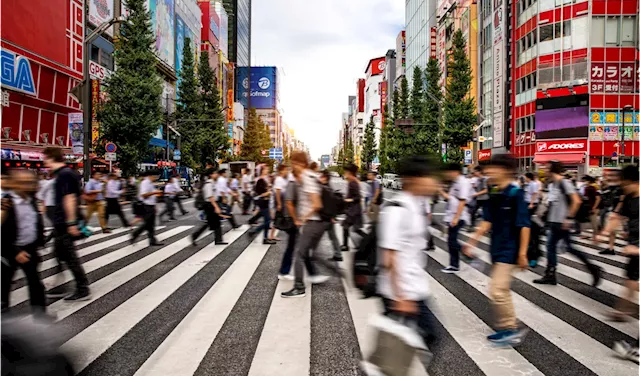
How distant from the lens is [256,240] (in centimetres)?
1098

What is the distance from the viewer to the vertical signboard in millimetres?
41781

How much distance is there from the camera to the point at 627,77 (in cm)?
3384

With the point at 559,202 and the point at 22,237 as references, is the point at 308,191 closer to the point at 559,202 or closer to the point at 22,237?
the point at 22,237

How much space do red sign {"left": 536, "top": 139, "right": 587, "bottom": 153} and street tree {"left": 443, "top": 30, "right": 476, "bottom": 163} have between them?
5.96 metres

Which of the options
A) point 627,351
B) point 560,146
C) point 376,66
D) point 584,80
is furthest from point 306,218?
point 376,66

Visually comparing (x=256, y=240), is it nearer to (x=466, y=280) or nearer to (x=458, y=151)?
(x=466, y=280)

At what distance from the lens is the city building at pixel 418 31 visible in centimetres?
6200

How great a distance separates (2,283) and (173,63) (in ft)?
183

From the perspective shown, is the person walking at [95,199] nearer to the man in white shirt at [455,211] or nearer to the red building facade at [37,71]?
the man in white shirt at [455,211]

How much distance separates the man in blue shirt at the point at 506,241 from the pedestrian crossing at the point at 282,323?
0.66ft

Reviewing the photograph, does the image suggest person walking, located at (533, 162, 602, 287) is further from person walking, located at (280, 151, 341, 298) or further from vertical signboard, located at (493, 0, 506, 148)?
vertical signboard, located at (493, 0, 506, 148)

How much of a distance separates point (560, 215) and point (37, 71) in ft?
100

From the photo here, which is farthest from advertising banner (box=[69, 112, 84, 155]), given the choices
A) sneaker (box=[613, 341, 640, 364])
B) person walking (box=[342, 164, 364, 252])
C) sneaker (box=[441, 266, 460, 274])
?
sneaker (box=[613, 341, 640, 364])

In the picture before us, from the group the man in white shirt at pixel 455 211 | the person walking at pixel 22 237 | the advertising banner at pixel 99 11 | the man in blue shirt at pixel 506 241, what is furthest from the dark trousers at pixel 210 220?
the advertising banner at pixel 99 11
